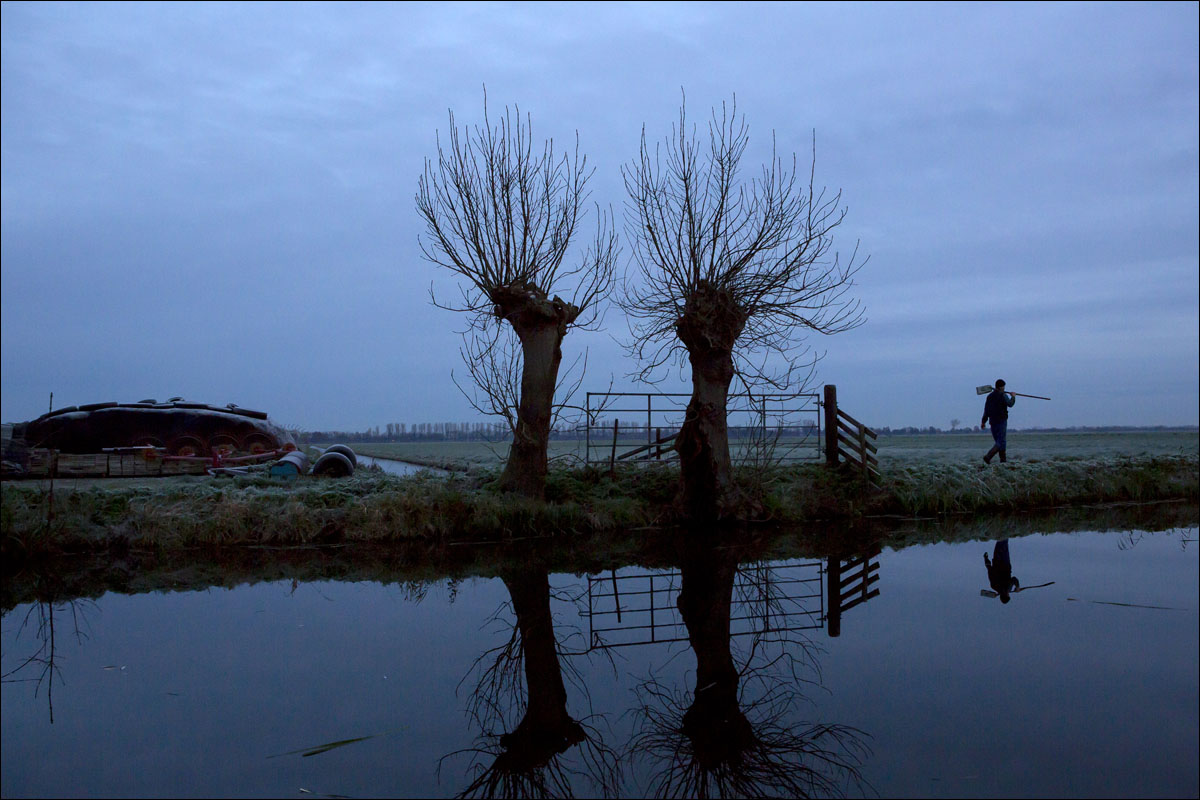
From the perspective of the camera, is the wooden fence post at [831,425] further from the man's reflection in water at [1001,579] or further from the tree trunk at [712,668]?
the tree trunk at [712,668]

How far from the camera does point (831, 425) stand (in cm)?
1510

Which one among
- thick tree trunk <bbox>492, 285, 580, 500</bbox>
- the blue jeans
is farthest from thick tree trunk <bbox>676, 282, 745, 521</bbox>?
the blue jeans

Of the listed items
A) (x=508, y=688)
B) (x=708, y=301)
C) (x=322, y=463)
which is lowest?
(x=508, y=688)

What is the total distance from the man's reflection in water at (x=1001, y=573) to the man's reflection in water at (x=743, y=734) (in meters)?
2.67

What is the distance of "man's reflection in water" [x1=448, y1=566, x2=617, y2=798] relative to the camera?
3.56 metres

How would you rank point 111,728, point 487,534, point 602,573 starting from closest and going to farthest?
point 111,728 → point 602,573 → point 487,534

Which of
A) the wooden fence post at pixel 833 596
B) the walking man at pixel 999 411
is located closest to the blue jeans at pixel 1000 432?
the walking man at pixel 999 411

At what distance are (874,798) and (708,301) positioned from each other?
9.25 m

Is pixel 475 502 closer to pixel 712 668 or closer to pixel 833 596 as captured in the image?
pixel 833 596

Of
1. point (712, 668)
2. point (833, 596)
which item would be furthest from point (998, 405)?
point (712, 668)

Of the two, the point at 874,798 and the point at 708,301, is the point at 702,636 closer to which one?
the point at 874,798

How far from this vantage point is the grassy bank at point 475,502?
962 cm

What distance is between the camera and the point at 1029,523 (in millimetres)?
12156

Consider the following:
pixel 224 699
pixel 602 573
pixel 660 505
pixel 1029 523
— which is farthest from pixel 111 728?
pixel 1029 523
